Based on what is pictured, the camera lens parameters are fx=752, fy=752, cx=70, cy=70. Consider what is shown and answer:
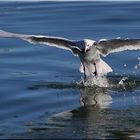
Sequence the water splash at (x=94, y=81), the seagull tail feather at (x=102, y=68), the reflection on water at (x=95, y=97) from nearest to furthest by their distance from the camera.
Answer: the reflection on water at (x=95, y=97) < the water splash at (x=94, y=81) < the seagull tail feather at (x=102, y=68)

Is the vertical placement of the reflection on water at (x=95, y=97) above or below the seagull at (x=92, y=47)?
below

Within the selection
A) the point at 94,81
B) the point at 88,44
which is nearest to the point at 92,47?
the point at 88,44

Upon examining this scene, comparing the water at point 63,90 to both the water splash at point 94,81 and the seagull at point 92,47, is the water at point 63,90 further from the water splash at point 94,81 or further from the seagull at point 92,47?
the seagull at point 92,47

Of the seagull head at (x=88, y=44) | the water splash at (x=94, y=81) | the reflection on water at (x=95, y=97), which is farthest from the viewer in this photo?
the water splash at (x=94, y=81)

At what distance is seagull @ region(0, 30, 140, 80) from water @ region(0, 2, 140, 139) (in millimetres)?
375

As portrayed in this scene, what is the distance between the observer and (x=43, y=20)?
27031mm

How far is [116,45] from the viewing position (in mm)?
16375

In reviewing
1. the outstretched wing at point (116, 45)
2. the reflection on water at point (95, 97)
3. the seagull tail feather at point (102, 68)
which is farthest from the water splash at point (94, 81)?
the outstretched wing at point (116, 45)

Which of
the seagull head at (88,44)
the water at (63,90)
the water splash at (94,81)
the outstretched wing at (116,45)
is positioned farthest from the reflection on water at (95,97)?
the outstretched wing at (116,45)

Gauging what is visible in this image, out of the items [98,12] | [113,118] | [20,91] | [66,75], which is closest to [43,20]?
[98,12]

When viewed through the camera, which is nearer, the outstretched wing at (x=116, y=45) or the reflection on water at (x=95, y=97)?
the reflection on water at (x=95, y=97)

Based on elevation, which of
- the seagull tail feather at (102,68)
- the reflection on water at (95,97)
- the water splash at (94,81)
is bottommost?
the reflection on water at (95,97)

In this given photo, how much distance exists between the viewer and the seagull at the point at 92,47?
52.9 ft

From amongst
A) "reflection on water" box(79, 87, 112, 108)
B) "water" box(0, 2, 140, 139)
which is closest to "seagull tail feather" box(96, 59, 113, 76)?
"water" box(0, 2, 140, 139)
